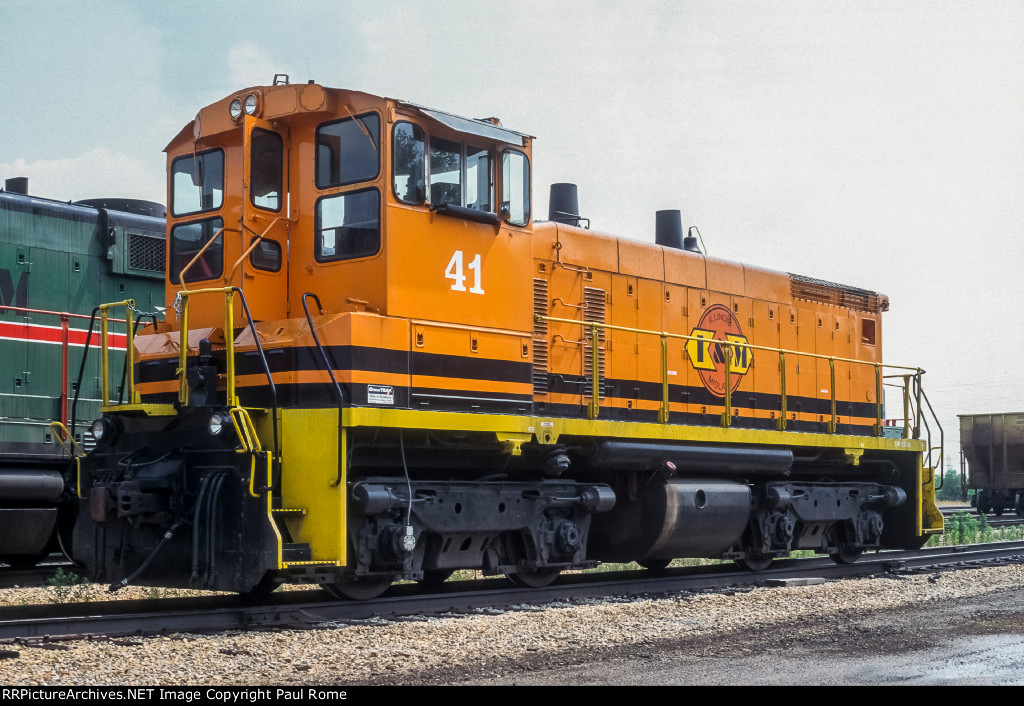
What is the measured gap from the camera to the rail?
10078mm

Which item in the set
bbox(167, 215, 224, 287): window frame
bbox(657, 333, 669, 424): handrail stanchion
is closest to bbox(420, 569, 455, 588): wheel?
bbox(657, 333, 669, 424): handrail stanchion

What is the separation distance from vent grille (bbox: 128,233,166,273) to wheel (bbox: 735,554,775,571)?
717cm

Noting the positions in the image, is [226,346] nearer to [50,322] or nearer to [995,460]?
[50,322]

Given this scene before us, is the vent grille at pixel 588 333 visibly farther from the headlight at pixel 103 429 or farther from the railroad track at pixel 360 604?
the headlight at pixel 103 429

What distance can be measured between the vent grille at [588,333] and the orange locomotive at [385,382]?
32mm

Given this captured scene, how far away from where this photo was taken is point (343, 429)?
7.83m

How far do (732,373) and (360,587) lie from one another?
204 inches

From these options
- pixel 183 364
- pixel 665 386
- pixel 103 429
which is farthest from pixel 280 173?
pixel 665 386

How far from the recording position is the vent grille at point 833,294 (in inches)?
538

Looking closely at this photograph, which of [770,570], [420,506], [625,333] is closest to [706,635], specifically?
[420,506]

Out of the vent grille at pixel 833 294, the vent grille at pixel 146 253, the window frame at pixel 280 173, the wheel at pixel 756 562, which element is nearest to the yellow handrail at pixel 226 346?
the window frame at pixel 280 173

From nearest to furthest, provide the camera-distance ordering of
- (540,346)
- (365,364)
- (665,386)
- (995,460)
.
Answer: (365,364), (540,346), (665,386), (995,460)

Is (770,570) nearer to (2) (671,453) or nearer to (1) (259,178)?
(2) (671,453)

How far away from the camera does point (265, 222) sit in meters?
8.99
